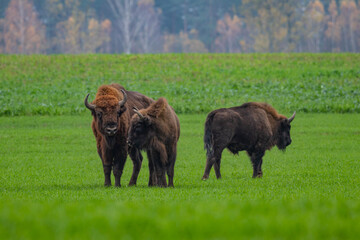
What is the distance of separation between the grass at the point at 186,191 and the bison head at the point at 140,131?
0.97 metres

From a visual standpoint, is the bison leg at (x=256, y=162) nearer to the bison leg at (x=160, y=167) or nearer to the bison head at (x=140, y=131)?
the bison leg at (x=160, y=167)

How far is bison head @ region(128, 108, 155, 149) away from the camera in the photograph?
12.2 metres

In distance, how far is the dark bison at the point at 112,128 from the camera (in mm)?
12404

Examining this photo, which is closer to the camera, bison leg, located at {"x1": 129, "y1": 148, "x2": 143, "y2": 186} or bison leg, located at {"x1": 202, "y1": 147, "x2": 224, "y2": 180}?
bison leg, located at {"x1": 129, "y1": 148, "x2": 143, "y2": 186}

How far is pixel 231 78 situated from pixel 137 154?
31.5 m

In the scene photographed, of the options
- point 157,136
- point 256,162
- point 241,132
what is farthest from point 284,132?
point 157,136

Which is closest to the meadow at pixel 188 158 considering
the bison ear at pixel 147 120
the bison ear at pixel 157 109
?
the bison ear at pixel 147 120

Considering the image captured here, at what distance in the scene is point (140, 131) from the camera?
1223 cm

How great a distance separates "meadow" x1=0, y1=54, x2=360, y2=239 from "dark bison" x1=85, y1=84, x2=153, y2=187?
70 cm

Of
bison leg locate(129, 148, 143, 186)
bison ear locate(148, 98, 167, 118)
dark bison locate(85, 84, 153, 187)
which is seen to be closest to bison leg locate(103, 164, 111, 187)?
dark bison locate(85, 84, 153, 187)

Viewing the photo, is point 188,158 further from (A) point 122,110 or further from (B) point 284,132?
(A) point 122,110

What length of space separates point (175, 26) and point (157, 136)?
10522 centimetres

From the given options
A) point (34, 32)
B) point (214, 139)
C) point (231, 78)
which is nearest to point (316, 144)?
point (214, 139)

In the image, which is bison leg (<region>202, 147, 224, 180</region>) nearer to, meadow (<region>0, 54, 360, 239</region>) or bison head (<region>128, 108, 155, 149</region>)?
meadow (<region>0, 54, 360, 239</region>)
